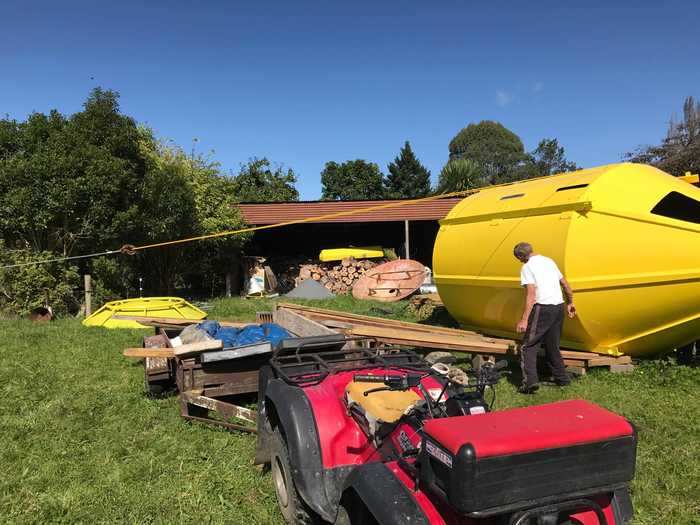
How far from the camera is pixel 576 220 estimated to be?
570 cm

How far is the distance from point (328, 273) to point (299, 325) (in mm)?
12304

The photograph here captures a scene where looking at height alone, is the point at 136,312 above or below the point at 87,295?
below

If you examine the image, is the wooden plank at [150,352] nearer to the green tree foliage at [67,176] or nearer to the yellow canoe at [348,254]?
the green tree foliage at [67,176]

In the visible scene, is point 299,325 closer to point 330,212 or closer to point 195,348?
point 195,348

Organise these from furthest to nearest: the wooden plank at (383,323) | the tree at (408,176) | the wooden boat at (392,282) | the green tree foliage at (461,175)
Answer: the tree at (408,176) < the green tree foliage at (461,175) < the wooden boat at (392,282) < the wooden plank at (383,323)

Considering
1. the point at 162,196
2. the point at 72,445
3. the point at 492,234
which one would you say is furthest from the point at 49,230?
the point at 492,234

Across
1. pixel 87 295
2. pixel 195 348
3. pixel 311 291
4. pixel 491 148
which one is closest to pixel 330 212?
pixel 311 291

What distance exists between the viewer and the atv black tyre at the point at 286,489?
2.89m

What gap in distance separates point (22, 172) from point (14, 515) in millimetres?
9957

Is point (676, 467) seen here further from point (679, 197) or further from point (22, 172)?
point (22, 172)

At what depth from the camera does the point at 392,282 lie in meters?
16.1

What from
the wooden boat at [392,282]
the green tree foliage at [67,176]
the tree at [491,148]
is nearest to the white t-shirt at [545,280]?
the green tree foliage at [67,176]

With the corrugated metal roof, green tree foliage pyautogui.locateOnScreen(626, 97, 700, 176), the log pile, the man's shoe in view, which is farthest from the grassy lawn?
green tree foliage pyautogui.locateOnScreen(626, 97, 700, 176)

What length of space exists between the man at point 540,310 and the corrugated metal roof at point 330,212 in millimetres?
13104
